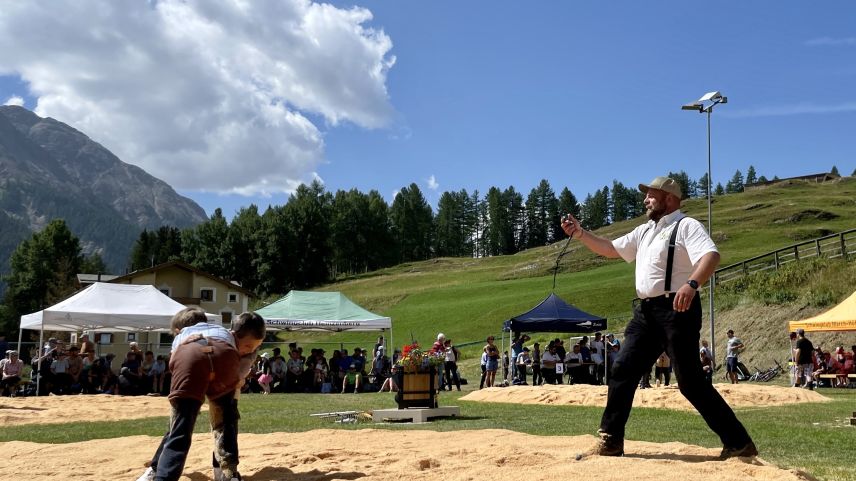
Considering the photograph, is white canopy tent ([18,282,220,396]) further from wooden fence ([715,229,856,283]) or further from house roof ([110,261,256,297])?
house roof ([110,261,256,297])

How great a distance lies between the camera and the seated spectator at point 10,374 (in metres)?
20.1

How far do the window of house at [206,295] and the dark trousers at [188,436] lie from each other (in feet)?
191

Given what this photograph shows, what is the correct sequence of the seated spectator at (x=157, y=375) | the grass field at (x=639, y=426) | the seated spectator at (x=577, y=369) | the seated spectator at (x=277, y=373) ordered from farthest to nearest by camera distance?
the seated spectator at (x=277, y=373) < the seated spectator at (x=577, y=369) < the seated spectator at (x=157, y=375) < the grass field at (x=639, y=426)

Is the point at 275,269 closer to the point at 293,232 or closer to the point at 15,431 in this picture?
the point at 293,232

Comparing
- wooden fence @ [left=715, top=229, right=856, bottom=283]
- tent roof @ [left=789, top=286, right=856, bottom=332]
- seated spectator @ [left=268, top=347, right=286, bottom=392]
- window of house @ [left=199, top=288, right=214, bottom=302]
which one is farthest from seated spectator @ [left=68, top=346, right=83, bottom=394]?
window of house @ [left=199, top=288, right=214, bottom=302]

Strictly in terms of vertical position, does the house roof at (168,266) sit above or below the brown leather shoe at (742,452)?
above

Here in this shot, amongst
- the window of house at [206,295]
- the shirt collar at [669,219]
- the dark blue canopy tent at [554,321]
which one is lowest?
the dark blue canopy tent at [554,321]

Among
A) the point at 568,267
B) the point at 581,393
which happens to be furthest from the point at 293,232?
the point at 581,393

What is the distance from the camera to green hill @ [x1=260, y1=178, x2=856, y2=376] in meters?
31.6

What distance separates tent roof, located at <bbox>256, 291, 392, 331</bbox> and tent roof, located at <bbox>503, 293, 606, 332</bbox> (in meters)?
4.63

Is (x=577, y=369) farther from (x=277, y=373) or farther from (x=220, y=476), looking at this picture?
(x=220, y=476)

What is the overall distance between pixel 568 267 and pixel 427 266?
118ft

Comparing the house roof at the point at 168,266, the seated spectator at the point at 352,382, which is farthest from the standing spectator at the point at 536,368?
the house roof at the point at 168,266

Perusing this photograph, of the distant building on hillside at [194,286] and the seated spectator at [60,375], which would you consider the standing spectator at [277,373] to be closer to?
the seated spectator at [60,375]
